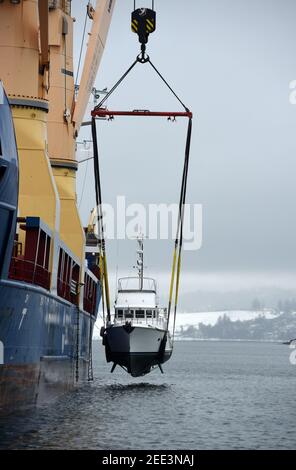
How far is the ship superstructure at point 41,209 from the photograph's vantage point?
3123 centimetres

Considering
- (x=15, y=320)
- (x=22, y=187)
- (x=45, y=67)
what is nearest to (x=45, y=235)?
(x=22, y=187)

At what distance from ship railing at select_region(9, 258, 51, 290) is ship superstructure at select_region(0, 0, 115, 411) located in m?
0.04

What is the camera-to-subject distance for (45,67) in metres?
44.5

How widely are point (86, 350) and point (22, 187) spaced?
22461 mm

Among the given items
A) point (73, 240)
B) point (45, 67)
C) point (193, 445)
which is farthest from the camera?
point (73, 240)

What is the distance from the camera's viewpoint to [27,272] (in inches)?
1368

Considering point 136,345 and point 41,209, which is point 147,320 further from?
point 41,209

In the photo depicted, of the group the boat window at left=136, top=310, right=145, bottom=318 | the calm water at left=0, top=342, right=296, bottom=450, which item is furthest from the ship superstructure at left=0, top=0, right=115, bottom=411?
the boat window at left=136, top=310, right=145, bottom=318

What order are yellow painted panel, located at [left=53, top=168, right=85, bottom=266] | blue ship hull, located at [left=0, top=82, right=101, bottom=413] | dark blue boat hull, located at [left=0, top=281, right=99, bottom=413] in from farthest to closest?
yellow painted panel, located at [left=53, top=168, right=85, bottom=266]
dark blue boat hull, located at [left=0, top=281, right=99, bottom=413]
blue ship hull, located at [left=0, top=82, right=101, bottom=413]

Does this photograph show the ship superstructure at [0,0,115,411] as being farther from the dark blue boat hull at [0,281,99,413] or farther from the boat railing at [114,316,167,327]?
the boat railing at [114,316,167,327]

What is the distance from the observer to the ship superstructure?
31234mm

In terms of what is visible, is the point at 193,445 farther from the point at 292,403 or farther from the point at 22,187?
the point at 292,403

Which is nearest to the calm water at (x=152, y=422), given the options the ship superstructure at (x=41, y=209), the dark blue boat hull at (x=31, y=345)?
the dark blue boat hull at (x=31, y=345)

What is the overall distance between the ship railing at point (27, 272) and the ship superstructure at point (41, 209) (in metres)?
0.04
